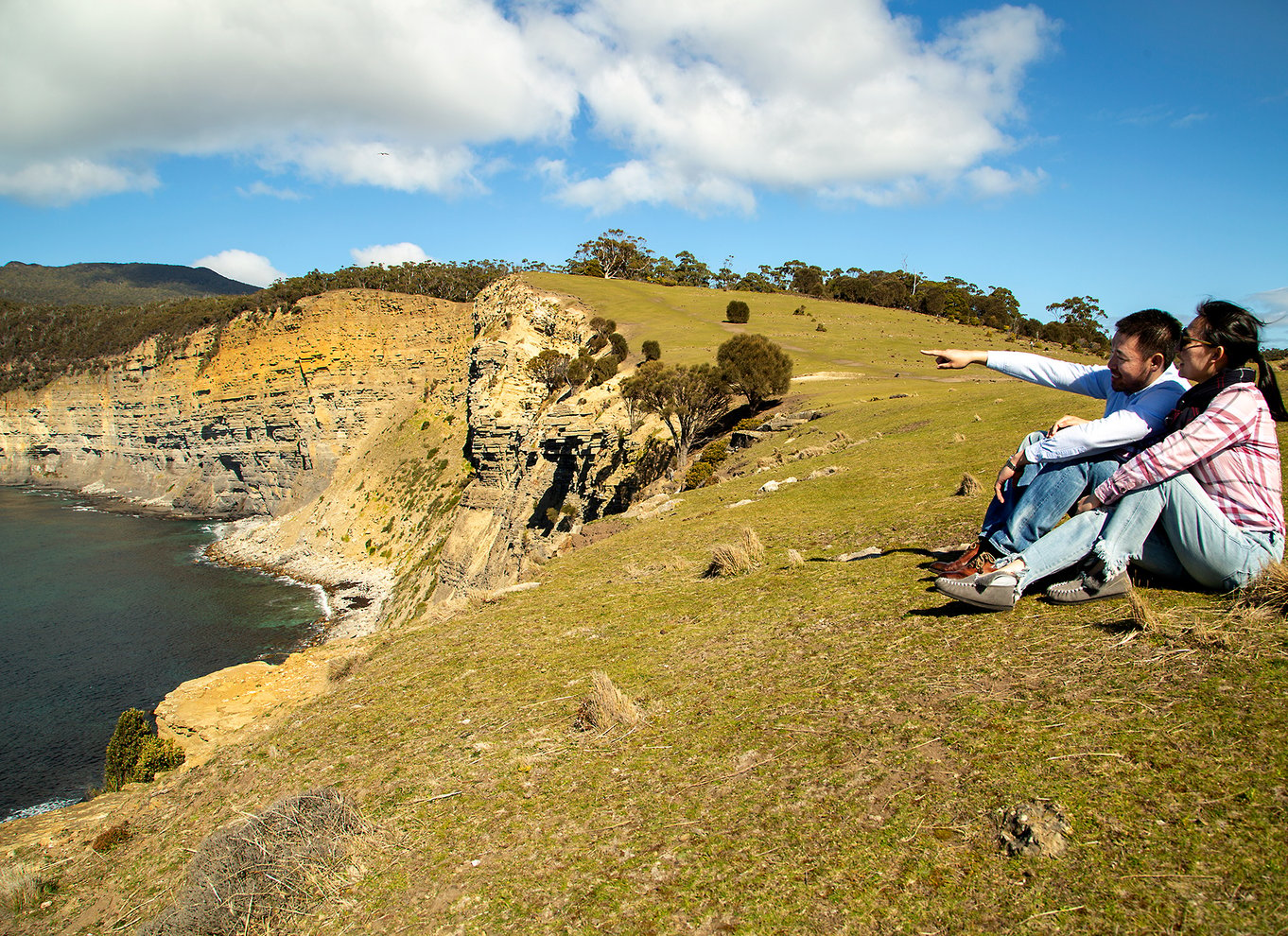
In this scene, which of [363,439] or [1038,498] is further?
[363,439]

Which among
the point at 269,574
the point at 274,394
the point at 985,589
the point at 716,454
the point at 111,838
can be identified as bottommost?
the point at 269,574

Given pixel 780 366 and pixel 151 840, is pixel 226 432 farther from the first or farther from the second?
pixel 151 840

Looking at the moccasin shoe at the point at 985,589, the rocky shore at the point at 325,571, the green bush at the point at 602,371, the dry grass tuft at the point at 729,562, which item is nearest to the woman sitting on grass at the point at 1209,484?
the moccasin shoe at the point at 985,589

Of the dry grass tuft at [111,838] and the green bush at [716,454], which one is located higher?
the green bush at [716,454]

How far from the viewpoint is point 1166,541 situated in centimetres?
507

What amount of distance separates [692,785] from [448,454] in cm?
6517

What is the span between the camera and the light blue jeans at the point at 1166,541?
4633 mm

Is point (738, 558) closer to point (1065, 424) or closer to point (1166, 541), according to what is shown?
point (1065, 424)

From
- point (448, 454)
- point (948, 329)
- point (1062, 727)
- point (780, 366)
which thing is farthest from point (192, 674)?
point (948, 329)

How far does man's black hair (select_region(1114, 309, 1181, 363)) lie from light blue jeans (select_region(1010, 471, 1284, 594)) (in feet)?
4.63

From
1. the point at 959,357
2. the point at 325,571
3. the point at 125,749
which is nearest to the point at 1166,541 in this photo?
the point at 959,357

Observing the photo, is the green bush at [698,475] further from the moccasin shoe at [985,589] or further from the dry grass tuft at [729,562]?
the moccasin shoe at [985,589]

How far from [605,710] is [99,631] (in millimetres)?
63881

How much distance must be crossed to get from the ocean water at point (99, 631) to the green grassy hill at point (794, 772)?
34363 millimetres
